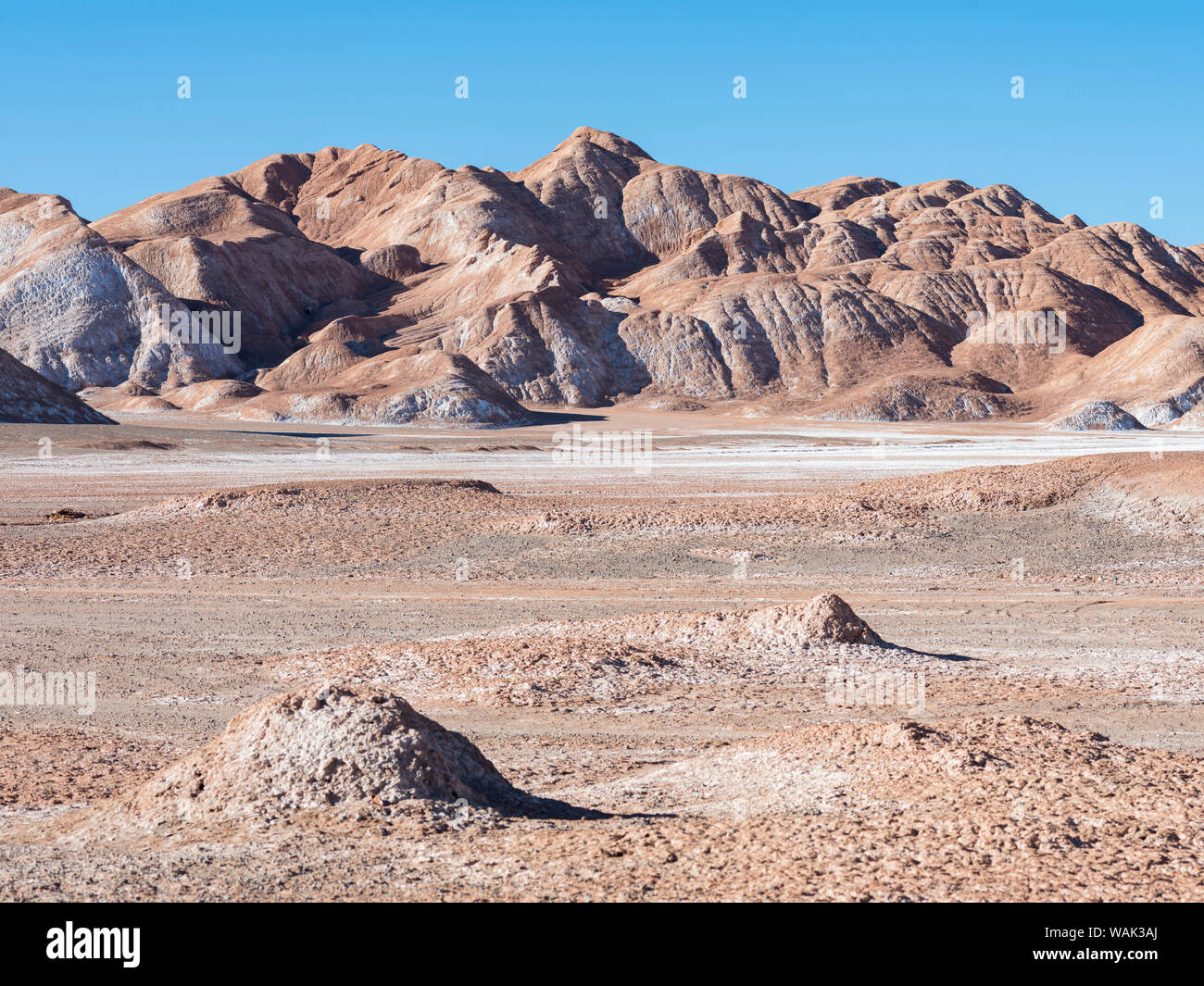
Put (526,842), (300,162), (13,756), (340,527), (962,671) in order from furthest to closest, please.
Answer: (300,162) < (340,527) < (962,671) < (13,756) < (526,842)

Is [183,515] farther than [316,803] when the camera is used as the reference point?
Yes

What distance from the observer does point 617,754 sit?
888 cm

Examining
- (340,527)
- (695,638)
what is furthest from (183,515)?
(695,638)

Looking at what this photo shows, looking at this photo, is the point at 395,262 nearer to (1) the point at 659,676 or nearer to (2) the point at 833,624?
(2) the point at 833,624

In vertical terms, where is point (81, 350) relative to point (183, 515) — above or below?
above

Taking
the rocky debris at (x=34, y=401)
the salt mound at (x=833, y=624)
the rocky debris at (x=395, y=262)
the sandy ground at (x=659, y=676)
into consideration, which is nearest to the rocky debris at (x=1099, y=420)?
the sandy ground at (x=659, y=676)

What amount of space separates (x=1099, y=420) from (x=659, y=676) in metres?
77.7

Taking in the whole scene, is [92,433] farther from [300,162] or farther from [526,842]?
[300,162]

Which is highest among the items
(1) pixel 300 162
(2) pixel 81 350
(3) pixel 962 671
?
(1) pixel 300 162

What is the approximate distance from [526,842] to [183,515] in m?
21.2

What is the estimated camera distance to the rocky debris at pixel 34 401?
6525cm

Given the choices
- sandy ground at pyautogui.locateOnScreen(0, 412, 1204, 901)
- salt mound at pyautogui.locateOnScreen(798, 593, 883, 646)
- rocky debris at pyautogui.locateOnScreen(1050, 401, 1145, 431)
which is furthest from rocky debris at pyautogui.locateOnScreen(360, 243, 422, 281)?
salt mound at pyautogui.locateOnScreen(798, 593, 883, 646)

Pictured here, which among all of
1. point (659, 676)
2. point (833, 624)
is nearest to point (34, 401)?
point (833, 624)

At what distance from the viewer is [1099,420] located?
8206cm
